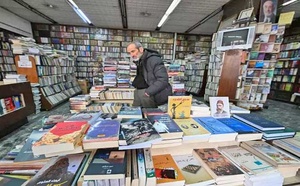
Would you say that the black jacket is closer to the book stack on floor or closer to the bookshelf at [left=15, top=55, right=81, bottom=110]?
the book stack on floor

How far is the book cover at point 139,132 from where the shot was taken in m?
0.65

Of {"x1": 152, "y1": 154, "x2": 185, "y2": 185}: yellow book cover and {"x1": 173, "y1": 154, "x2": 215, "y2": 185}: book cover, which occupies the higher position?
{"x1": 152, "y1": 154, "x2": 185, "y2": 185}: yellow book cover

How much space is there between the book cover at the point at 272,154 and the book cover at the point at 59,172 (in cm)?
103

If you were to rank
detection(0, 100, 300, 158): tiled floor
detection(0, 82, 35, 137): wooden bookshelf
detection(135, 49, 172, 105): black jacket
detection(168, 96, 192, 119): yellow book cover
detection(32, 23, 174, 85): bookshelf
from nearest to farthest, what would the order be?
detection(168, 96, 192, 119): yellow book cover
detection(135, 49, 172, 105): black jacket
detection(0, 100, 300, 158): tiled floor
detection(0, 82, 35, 137): wooden bookshelf
detection(32, 23, 174, 85): bookshelf

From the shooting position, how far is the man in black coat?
4.91 feet

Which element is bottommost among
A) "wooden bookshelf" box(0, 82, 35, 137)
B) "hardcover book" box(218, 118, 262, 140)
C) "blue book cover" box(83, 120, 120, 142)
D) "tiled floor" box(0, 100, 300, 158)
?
"tiled floor" box(0, 100, 300, 158)

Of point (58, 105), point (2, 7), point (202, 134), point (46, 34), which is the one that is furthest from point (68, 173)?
point (46, 34)

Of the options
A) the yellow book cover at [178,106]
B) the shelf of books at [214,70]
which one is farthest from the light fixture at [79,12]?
the yellow book cover at [178,106]

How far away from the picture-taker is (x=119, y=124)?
0.79 meters

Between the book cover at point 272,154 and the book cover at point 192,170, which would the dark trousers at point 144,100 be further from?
the book cover at point 272,154

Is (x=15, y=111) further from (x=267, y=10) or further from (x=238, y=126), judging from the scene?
(x=267, y=10)

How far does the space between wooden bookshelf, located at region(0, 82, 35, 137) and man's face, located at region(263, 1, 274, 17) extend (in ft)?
17.9

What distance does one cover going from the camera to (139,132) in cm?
72

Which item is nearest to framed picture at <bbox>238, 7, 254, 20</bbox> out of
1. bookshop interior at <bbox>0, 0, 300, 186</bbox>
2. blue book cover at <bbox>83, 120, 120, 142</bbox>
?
bookshop interior at <bbox>0, 0, 300, 186</bbox>
